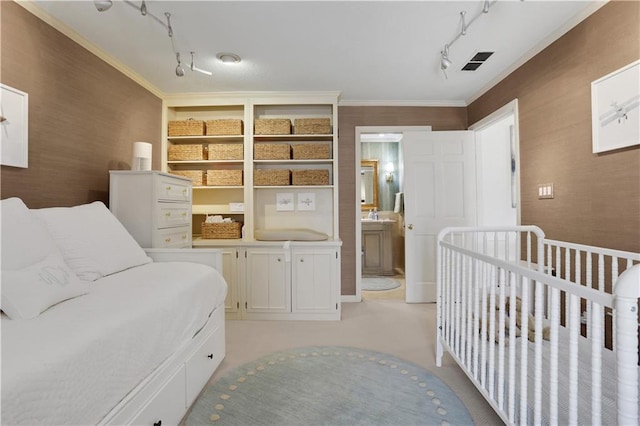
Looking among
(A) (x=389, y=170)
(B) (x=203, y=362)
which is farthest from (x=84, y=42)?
(A) (x=389, y=170)

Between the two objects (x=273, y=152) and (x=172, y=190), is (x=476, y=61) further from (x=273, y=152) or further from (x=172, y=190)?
(x=172, y=190)

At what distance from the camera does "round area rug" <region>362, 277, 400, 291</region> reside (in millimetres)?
4125

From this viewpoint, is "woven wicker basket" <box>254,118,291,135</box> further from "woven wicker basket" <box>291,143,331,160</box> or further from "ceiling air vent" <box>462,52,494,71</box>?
"ceiling air vent" <box>462,52,494,71</box>

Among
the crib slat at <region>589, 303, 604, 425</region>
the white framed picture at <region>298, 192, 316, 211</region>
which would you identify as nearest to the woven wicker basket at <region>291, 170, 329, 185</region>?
the white framed picture at <region>298, 192, 316, 211</region>

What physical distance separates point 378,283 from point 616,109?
322 cm

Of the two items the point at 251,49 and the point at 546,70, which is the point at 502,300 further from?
→ the point at 251,49

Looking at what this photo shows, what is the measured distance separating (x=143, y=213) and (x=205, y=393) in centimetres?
142

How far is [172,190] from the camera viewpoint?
258 cm

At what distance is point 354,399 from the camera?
1681 mm

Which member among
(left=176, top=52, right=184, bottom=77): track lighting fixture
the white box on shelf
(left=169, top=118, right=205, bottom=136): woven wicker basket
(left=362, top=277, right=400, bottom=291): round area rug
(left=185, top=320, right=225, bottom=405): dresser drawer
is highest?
(left=176, top=52, right=184, bottom=77): track lighting fixture

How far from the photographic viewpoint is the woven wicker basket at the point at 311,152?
10.7 feet

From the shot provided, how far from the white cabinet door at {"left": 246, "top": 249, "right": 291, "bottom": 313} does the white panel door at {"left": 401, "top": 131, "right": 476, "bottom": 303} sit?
1485 mm

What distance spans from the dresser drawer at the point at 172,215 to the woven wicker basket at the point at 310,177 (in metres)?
1.13

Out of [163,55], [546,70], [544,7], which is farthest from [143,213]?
[546,70]
